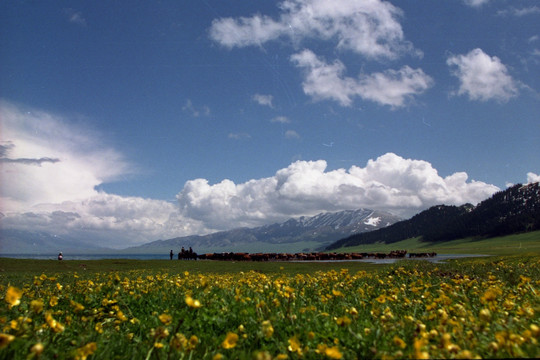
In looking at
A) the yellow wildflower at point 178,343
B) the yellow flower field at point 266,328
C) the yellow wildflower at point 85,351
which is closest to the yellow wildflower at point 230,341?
the yellow flower field at point 266,328

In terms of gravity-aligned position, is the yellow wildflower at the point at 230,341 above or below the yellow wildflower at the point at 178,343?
above

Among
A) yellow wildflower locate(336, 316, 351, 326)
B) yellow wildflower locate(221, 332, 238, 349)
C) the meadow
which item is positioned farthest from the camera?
yellow wildflower locate(336, 316, 351, 326)

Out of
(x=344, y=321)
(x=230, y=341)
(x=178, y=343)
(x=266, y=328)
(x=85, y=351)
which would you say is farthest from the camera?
(x=344, y=321)

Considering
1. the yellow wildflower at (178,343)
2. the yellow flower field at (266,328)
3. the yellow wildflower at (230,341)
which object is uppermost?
the yellow wildflower at (230,341)

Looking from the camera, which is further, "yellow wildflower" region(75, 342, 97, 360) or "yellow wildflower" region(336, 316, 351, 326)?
"yellow wildflower" region(336, 316, 351, 326)

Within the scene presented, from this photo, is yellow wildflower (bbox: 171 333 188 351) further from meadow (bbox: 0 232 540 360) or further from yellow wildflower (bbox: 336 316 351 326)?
yellow wildflower (bbox: 336 316 351 326)

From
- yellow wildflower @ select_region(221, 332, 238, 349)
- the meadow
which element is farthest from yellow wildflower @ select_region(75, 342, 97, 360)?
yellow wildflower @ select_region(221, 332, 238, 349)

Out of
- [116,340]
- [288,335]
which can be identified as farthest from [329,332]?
[116,340]

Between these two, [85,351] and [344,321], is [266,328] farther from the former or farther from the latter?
[85,351]

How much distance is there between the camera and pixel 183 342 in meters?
3.82

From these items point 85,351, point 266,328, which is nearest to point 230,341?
point 266,328

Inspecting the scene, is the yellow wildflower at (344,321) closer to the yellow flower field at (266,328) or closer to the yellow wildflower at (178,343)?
the yellow flower field at (266,328)

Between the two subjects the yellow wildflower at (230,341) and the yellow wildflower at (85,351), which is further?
the yellow wildflower at (230,341)

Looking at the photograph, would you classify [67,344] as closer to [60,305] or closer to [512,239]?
Answer: [60,305]
